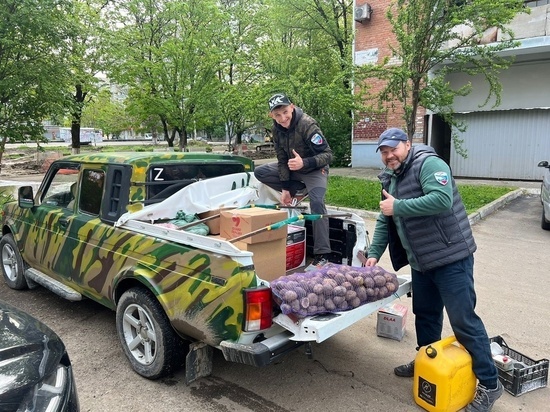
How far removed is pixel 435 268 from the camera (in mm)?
2836

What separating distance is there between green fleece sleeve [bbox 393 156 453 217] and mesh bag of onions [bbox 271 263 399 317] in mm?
518

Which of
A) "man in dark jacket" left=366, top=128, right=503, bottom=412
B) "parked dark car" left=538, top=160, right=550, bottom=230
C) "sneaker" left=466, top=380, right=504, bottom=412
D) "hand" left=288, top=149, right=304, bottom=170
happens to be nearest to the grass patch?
"parked dark car" left=538, top=160, right=550, bottom=230

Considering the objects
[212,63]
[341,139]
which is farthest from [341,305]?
[341,139]

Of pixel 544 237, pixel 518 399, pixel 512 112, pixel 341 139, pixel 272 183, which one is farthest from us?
pixel 341 139

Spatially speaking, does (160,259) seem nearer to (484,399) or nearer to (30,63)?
(484,399)

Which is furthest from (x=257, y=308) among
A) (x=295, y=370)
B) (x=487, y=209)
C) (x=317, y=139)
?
(x=487, y=209)

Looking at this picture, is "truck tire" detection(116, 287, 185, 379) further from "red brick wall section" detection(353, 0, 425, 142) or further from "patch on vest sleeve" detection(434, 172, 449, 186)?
"red brick wall section" detection(353, 0, 425, 142)

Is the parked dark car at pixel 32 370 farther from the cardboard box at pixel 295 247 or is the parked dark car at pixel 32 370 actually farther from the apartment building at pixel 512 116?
the apartment building at pixel 512 116

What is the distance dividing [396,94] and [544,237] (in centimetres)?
442

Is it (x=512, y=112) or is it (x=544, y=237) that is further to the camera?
(x=512, y=112)

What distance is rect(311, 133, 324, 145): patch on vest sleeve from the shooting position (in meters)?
4.31

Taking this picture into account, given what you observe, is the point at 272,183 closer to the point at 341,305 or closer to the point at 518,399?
the point at 341,305

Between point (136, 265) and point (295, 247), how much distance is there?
1.33m

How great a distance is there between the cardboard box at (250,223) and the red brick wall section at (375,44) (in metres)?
13.8
